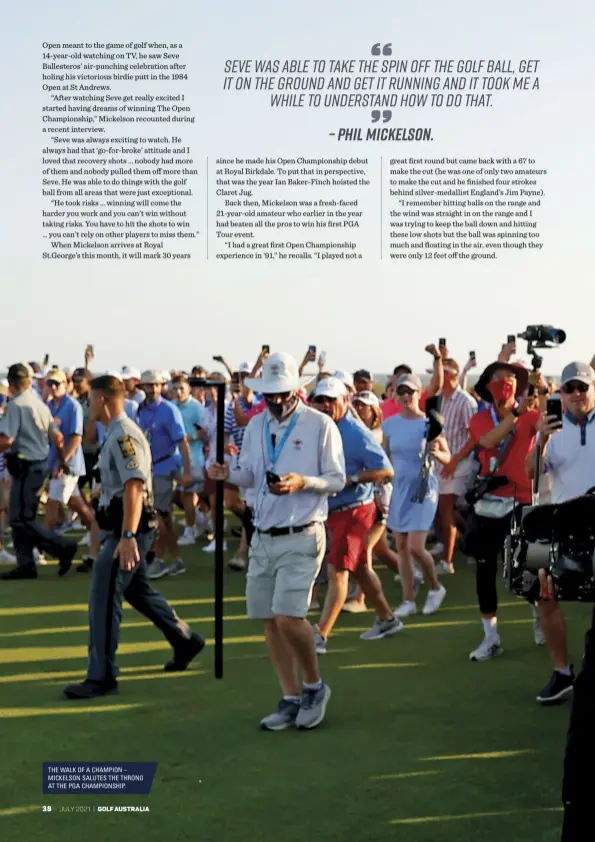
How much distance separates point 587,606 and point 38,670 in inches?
173

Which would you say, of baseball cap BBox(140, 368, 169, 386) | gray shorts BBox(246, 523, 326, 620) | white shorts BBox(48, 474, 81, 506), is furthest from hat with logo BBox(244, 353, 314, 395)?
white shorts BBox(48, 474, 81, 506)

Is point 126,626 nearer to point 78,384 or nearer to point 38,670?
point 38,670

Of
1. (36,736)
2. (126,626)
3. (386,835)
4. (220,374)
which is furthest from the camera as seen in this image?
(220,374)

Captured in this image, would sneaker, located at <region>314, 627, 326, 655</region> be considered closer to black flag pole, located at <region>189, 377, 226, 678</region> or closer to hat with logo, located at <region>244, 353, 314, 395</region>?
black flag pole, located at <region>189, 377, 226, 678</region>

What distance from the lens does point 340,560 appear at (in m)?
8.39

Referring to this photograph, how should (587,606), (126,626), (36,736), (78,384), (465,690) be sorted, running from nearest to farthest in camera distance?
(36,736), (465,690), (126,626), (587,606), (78,384)

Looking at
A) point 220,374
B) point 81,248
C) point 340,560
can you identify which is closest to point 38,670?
point 340,560

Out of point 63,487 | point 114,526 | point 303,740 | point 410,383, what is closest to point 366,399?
point 410,383

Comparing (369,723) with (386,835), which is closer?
(386,835)

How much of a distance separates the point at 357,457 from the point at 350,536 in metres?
0.52

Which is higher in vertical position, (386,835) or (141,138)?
(141,138)

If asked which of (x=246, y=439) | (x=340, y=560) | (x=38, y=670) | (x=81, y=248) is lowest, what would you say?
(x=38, y=670)

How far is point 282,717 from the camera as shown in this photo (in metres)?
6.67

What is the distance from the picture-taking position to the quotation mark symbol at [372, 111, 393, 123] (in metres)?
8.87
